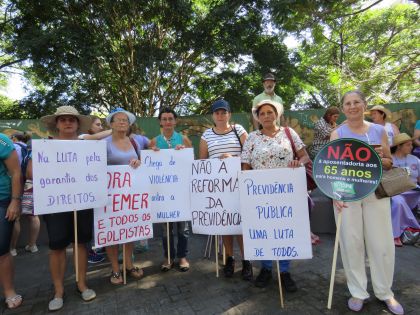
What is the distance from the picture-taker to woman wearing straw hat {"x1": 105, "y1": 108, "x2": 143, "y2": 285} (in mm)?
3592

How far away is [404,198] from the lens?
5059 millimetres

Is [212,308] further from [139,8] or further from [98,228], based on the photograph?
[139,8]

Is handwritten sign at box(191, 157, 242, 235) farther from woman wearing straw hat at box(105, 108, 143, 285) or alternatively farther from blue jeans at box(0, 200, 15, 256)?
blue jeans at box(0, 200, 15, 256)

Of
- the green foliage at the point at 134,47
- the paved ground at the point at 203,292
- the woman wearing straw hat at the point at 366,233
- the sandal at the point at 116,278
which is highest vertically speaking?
the green foliage at the point at 134,47

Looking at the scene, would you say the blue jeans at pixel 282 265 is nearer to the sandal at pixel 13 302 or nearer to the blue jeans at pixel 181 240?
the blue jeans at pixel 181 240

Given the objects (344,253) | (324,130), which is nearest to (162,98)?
(324,130)

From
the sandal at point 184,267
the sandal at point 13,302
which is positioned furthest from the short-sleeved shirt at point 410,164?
the sandal at point 13,302

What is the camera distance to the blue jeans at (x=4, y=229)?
3045 millimetres

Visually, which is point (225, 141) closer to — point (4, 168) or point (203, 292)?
point (203, 292)

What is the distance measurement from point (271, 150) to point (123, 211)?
1870 millimetres

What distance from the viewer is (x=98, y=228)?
11.1 feet

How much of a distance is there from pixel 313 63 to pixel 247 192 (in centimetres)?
2000

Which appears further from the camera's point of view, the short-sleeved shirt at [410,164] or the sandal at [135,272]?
the short-sleeved shirt at [410,164]

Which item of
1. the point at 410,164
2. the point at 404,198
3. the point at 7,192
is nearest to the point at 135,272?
the point at 7,192
